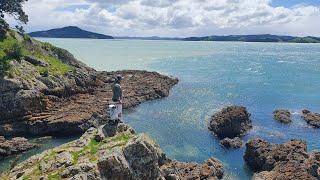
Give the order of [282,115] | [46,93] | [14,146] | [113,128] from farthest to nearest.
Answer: [282,115] → [46,93] → [14,146] → [113,128]

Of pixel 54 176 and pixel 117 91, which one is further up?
pixel 117 91

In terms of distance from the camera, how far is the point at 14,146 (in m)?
65.4

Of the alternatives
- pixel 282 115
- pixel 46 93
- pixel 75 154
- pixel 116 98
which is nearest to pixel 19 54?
pixel 46 93

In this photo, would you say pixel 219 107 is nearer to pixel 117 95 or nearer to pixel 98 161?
pixel 117 95

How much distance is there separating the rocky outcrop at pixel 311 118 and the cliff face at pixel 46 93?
3383 centimetres

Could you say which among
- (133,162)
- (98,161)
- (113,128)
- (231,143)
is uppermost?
(113,128)

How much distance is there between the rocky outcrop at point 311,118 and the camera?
278ft

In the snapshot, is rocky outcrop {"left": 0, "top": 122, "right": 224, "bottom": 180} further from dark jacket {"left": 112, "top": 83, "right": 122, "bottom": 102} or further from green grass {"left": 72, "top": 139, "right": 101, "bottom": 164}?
dark jacket {"left": 112, "top": 83, "right": 122, "bottom": 102}

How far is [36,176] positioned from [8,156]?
35069mm

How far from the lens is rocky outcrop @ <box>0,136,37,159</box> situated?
6388 centimetres

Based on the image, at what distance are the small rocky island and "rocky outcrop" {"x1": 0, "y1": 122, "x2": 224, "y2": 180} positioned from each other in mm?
39947

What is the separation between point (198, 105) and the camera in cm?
10094

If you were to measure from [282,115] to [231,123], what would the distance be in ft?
50.9

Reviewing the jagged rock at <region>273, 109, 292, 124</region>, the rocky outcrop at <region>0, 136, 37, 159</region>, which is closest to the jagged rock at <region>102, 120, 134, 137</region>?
the rocky outcrop at <region>0, 136, 37, 159</region>
